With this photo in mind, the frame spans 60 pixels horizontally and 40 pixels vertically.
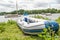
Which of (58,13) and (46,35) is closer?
(46,35)

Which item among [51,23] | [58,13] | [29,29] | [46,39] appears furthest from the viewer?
[58,13]

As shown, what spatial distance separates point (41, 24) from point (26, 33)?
79cm

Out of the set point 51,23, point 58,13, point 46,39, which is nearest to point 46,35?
point 46,39

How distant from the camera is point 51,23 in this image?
5.33 m

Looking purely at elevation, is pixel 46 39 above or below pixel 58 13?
above

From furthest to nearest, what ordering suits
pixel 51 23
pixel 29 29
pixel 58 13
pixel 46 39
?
pixel 58 13 → pixel 29 29 → pixel 51 23 → pixel 46 39

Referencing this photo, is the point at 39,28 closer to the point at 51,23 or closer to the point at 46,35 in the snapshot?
the point at 51,23

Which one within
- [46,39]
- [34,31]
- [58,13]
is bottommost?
[58,13]

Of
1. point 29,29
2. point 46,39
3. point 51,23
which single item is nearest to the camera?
point 46,39

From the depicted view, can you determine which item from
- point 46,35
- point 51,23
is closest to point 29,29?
point 51,23

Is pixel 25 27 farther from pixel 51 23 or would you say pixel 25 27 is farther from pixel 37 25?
pixel 51 23

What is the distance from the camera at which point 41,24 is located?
5.51 m

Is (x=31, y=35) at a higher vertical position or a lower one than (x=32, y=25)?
lower

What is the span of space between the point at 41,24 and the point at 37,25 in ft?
0.43
